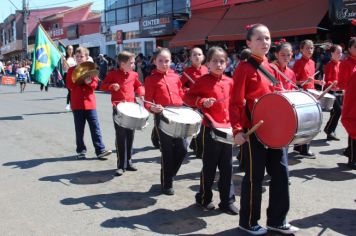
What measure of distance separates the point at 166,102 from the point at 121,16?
28.9m

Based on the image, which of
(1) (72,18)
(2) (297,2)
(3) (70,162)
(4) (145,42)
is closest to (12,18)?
(1) (72,18)

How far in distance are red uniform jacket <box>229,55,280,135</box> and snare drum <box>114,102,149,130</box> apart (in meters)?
2.06

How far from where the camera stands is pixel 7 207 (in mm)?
5383

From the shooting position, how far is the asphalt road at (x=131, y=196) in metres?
4.68

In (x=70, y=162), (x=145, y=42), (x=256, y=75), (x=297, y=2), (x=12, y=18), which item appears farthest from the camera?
(x=12, y=18)

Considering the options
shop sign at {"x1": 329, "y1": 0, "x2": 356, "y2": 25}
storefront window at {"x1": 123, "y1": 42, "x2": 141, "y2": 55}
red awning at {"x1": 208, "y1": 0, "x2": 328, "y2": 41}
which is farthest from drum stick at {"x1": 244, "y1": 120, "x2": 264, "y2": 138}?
storefront window at {"x1": 123, "y1": 42, "x2": 141, "y2": 55}

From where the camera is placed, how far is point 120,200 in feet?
18.2

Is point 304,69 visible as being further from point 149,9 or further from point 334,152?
point 149,9

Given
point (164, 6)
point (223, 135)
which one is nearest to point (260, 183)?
point (223, 135)

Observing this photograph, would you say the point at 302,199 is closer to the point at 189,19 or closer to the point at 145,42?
the point at 189,19

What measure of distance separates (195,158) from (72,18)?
42025 millimetres

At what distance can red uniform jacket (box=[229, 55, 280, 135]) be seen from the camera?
4.09 metres

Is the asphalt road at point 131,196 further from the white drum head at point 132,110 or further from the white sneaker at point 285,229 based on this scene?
the white drum head at point 132,110

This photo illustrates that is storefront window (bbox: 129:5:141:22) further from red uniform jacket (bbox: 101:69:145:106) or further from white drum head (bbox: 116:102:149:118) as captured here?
white drum head (bbox: 116:102:149:118)
